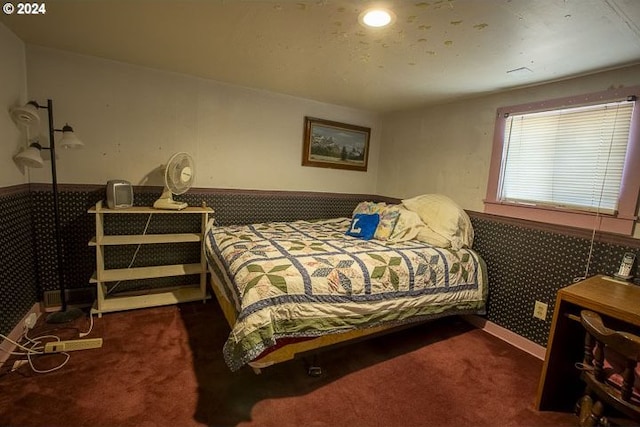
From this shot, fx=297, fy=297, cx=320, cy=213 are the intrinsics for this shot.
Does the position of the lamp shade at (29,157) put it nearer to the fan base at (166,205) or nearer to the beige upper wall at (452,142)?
the fan base at (166,205)

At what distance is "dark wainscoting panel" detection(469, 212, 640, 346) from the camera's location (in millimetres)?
1961

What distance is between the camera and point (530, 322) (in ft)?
7.55

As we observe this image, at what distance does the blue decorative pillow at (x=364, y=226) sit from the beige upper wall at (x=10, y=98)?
255 cm

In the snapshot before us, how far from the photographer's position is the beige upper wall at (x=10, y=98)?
1.89 meters

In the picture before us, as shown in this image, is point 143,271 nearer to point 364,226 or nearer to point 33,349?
point 33,349

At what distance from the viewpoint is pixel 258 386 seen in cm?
174

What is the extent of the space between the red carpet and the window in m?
1.14

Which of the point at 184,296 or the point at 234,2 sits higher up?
the point at 234,2

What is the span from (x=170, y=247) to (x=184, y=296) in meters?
0.48

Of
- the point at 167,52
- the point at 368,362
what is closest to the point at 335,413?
the point at 368,362

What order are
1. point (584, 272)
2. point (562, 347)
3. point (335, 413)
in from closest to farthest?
point (335, 413), point (562, 347), point (584, 272)

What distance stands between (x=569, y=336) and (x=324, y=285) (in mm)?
1429

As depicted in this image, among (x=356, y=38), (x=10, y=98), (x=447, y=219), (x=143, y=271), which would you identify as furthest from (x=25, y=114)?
(x=447, y=219)

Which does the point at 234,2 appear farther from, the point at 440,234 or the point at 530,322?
the point at 530,322
